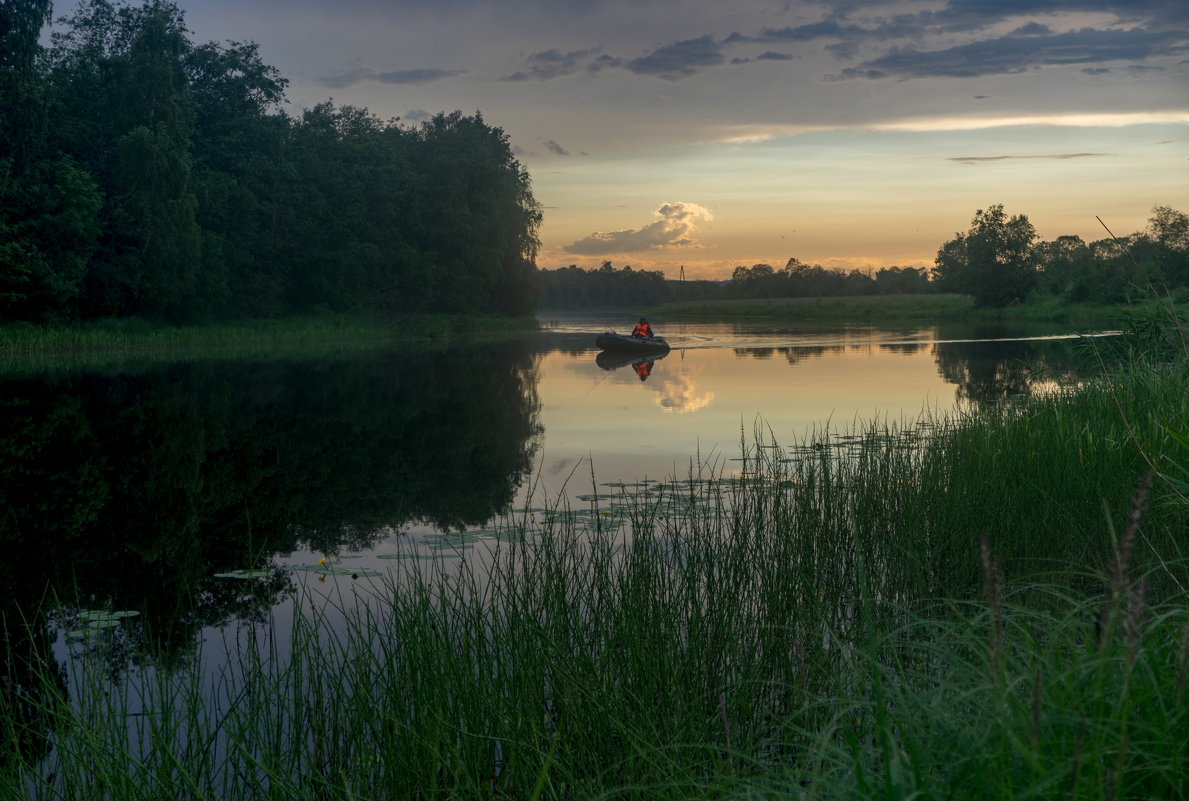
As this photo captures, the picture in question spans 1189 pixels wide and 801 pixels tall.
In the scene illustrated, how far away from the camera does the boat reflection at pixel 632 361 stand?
3047 centimetres

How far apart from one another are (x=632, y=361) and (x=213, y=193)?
23.1 metres

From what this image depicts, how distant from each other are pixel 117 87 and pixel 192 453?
32.9 metres

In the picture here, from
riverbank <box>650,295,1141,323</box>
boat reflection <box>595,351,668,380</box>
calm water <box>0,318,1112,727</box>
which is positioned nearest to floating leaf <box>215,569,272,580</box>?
calm water <box>0,318,1112,727</box>

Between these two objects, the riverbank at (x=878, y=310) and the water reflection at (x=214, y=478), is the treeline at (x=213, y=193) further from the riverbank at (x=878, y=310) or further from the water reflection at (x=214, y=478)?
the riverbank at (x=878, y=310)

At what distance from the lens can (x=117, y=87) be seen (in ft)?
129

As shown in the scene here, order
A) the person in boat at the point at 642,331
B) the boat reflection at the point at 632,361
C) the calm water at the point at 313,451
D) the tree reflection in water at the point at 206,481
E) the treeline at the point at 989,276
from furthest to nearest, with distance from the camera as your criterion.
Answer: the treeline at the point at 989,276, the person in boat at the point at 642,331, the boat reflection at the point at 632,361, the calm water at the point at 313,451, the tree reflection in water at the point at 206,481

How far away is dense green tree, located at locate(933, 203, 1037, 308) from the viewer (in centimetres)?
8081

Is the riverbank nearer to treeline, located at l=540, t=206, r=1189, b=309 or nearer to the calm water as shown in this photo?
treeline, located at l=540, t=206, r=1189, b=309

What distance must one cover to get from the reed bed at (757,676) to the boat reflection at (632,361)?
864 inches

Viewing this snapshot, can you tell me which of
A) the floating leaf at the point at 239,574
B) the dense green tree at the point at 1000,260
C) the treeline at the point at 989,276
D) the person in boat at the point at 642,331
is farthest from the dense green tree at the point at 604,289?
the floating leaf at the point at 239,574

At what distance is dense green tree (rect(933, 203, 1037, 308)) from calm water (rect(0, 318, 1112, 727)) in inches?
2238

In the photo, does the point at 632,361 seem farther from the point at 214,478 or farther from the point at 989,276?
the point at 989,276

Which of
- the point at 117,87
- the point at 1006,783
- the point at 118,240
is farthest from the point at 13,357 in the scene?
the point at 1006,783

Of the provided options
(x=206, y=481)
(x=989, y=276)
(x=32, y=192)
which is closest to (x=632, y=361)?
(x=32, y=192)
